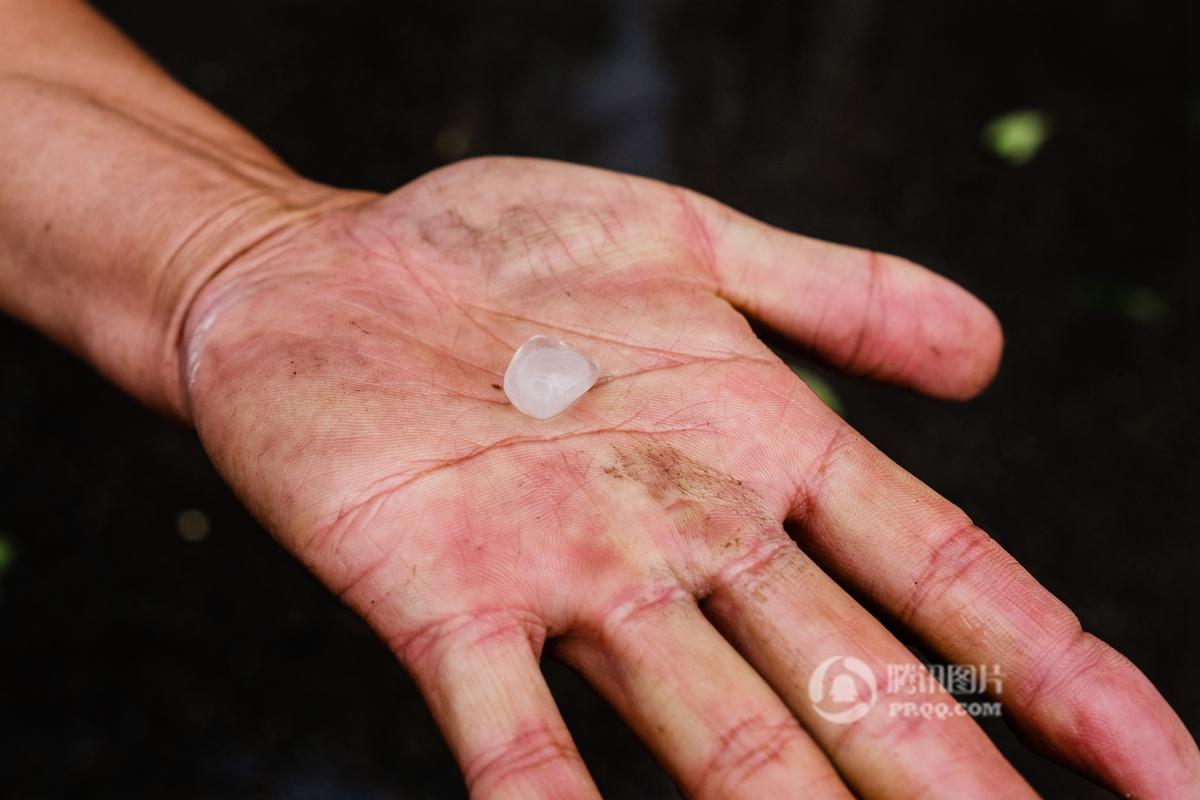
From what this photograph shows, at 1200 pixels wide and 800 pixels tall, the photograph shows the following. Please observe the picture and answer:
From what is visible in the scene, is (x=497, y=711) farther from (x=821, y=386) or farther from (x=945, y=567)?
(x=821, y=386)

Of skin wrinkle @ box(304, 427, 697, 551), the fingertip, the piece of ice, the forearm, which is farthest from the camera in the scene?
the forearm

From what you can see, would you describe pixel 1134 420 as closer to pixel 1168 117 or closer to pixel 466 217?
pixel 1168 117

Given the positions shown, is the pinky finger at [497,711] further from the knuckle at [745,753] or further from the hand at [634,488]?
the knuckle at [745,753]

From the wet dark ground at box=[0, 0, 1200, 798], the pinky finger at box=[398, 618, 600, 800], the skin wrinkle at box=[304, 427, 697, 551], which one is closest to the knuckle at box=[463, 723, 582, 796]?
the pinky finger at box=[398, 618, 600, 800]

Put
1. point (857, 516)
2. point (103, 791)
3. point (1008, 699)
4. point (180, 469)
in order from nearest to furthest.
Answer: point (1008, 699) → point (857, 516) → point (103, 791) → point (180, 469)

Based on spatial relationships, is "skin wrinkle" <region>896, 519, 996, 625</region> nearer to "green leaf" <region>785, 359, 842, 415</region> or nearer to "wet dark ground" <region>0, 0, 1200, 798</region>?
"wet dark ground" <region>0, 0, 1200, 798</region>

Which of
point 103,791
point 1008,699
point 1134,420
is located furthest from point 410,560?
point 1134,420

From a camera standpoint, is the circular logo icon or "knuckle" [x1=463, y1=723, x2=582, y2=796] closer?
"knuckle" [x1=463, y1=723, x2=582, y2=796]
